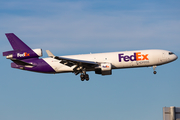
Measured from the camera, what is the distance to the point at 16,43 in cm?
7575

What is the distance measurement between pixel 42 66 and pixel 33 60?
229 cm

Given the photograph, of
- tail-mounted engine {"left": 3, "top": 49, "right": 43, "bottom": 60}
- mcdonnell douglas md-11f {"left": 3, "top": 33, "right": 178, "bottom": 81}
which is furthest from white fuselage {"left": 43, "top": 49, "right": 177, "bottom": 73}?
tail-mounted engine {"left": 3, "top": 49, "right": 43, "bottom": 60}

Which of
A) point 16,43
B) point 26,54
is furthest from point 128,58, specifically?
point 16,43

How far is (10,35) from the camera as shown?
76.6 meters

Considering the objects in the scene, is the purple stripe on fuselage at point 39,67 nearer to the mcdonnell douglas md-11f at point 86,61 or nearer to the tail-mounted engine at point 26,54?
the mcdonnell douglas md-11f at point 86,61

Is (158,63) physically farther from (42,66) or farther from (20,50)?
(20,50)

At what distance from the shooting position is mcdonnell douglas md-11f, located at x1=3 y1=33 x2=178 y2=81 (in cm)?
7163

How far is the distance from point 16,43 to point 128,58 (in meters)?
23.0

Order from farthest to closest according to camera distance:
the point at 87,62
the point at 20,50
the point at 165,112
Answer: the point at 20,50 → the point at 87,62 → the point at 165,112

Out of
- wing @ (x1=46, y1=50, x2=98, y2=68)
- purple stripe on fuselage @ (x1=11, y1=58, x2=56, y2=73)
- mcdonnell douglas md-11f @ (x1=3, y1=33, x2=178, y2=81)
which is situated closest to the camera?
wing @ (x1=46, y1=50, x2=98, y2=68)

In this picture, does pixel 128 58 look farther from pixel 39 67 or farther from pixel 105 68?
pixel 39 67

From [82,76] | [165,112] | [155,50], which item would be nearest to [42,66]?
[82,76]

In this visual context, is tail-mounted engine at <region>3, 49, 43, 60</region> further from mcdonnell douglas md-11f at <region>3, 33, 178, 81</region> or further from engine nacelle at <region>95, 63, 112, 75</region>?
engine nacelle at <region>95, 63, 112, 75</region>

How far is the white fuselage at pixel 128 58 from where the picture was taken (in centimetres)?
7188
